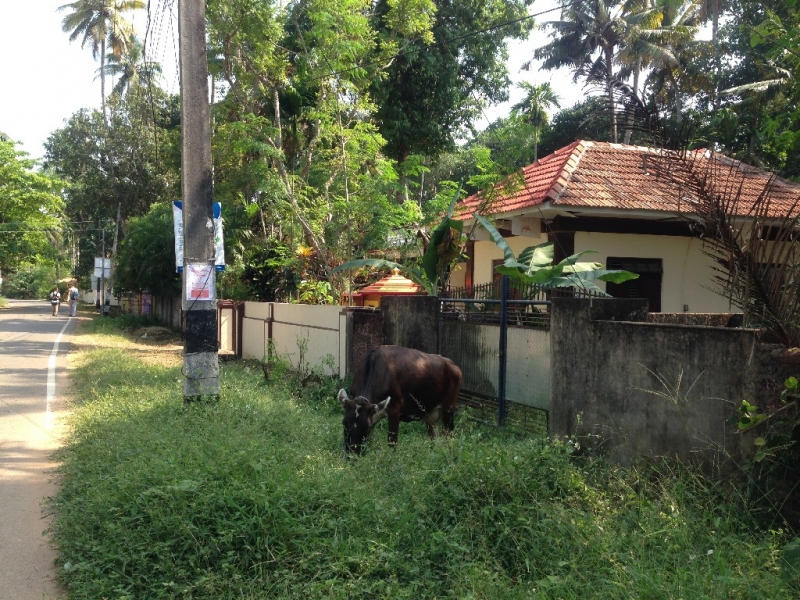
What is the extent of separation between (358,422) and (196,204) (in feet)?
11.7

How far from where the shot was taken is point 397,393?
7.82 meters

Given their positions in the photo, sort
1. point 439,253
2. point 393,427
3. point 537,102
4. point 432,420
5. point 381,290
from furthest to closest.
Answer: point 537,102 → point 381,290 → point 439,253 → point 432,420 → point 393,427

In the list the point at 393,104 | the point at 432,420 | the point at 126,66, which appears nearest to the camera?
the point at 432,420

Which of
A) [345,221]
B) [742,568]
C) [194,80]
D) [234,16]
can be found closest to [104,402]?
[194,80]

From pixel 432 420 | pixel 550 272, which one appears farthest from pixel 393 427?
pixel 550 272

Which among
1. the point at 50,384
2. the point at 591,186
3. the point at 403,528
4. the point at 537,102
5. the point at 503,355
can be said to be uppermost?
the point at 537,102

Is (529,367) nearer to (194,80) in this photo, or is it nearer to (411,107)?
(194,80)

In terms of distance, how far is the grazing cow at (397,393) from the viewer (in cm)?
718

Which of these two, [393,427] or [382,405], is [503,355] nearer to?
[393,427]

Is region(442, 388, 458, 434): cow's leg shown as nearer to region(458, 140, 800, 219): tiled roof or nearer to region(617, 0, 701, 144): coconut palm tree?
region(458, 140, 800, 219): tiled roof

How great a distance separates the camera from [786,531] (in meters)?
4.80

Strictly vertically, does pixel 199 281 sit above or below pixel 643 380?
above

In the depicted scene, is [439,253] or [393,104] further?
[393,104]

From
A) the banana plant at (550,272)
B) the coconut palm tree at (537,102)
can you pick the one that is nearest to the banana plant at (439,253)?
the banana plant at (550,272)
